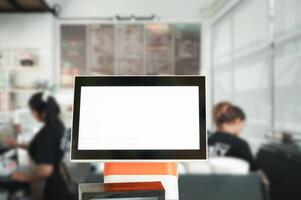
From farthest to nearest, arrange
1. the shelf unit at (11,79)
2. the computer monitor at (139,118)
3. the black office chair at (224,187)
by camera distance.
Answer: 1. the shelf unit at (11,79)
2. the black office chair at (224,187)
3. the computer monitor at (139,118)

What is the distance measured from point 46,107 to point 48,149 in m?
0.32

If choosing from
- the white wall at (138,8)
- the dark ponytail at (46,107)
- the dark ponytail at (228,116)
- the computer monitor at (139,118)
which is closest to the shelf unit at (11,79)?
→ the white wall at (138,8)

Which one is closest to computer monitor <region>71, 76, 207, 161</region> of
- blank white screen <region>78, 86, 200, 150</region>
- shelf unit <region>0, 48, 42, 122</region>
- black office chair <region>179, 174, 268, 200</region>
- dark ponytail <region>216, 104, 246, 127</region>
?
blank white screen <region>78, 86, 200, 150</region>

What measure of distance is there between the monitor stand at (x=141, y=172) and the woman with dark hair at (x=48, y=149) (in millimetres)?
1923

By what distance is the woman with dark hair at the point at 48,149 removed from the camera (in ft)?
8.80

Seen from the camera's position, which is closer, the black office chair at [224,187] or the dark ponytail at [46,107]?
the black office chair at [224,187]

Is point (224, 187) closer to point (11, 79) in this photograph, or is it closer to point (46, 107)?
point (46, 107)

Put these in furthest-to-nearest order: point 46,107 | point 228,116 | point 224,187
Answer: point 46,107
point 228,116
point 224,187

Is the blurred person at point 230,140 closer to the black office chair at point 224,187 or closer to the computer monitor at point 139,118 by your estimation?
the black office chair at point 224,187

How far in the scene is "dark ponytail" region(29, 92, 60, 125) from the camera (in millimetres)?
2732

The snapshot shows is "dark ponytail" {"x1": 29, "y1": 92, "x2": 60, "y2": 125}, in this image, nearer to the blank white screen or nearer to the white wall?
the blank white screen

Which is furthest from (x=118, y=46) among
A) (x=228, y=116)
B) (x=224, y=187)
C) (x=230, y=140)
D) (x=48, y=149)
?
(x=224, y=187)

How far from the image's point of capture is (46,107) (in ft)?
9.02

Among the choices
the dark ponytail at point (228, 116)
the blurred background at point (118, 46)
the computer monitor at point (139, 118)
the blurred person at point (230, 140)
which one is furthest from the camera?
the blurred background at point (118, 46)
